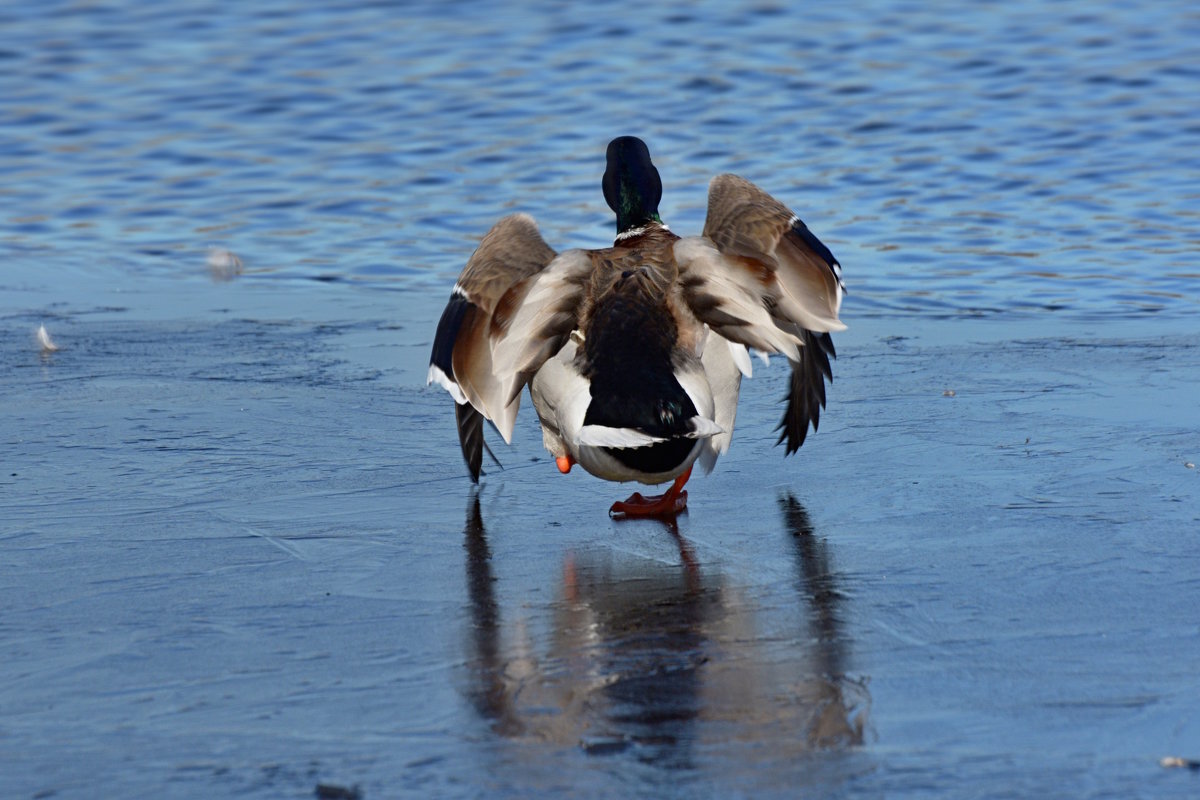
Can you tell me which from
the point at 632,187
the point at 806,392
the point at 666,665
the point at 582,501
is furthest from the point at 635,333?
the point at 632,187

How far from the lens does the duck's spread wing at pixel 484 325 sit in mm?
4551

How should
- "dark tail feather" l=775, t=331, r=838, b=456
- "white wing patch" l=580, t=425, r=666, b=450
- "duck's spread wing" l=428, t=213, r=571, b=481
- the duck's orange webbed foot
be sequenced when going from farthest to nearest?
"dark tail feather" l=775, t=331, r=838, b=456
the duck's orange webbed foot
"duck's spread wing" l=428, t=213, r=571, b=481
"white wing patch" l=580, t=425, r=666, b=450

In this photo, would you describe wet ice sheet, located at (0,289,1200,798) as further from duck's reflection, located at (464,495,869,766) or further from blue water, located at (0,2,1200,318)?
blue water, located at (0,2,1200,318)

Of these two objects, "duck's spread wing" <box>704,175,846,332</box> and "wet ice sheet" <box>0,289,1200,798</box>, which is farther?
"duck's spread wing" <box>704,175,846,332</box>

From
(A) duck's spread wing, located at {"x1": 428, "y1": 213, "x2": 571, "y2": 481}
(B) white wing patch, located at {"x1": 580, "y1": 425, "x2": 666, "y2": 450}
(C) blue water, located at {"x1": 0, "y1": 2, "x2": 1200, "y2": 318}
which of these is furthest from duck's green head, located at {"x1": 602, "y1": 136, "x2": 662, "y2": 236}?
(C) blue water, located at {"x1": 0, "y1": 2, "x2": 1200, "y2": 318}

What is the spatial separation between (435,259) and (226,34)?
807 cm

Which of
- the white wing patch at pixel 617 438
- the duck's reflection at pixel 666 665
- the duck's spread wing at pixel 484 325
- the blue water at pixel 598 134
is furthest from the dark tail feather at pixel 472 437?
the blue water at pixel 598 134

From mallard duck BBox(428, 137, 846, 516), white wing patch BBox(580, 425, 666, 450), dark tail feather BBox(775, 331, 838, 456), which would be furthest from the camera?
dark tail feather BBox(775, 331, 838, 456)

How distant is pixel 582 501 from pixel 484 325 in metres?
0.65

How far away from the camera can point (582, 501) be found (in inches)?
195

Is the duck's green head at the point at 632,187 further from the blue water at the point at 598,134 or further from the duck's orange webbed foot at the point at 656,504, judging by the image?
the blue water at the point at 598,134

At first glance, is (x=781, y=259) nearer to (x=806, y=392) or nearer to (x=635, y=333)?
(x=635, y=333)

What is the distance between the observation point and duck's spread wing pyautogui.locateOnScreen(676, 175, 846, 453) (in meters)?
4.40

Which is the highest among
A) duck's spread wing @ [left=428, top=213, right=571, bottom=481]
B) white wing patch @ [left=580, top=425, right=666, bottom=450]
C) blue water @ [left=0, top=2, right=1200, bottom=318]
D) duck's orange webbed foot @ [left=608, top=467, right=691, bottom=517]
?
duck's spread wing @ [left=428, top=213, right=571, bottom=481]
